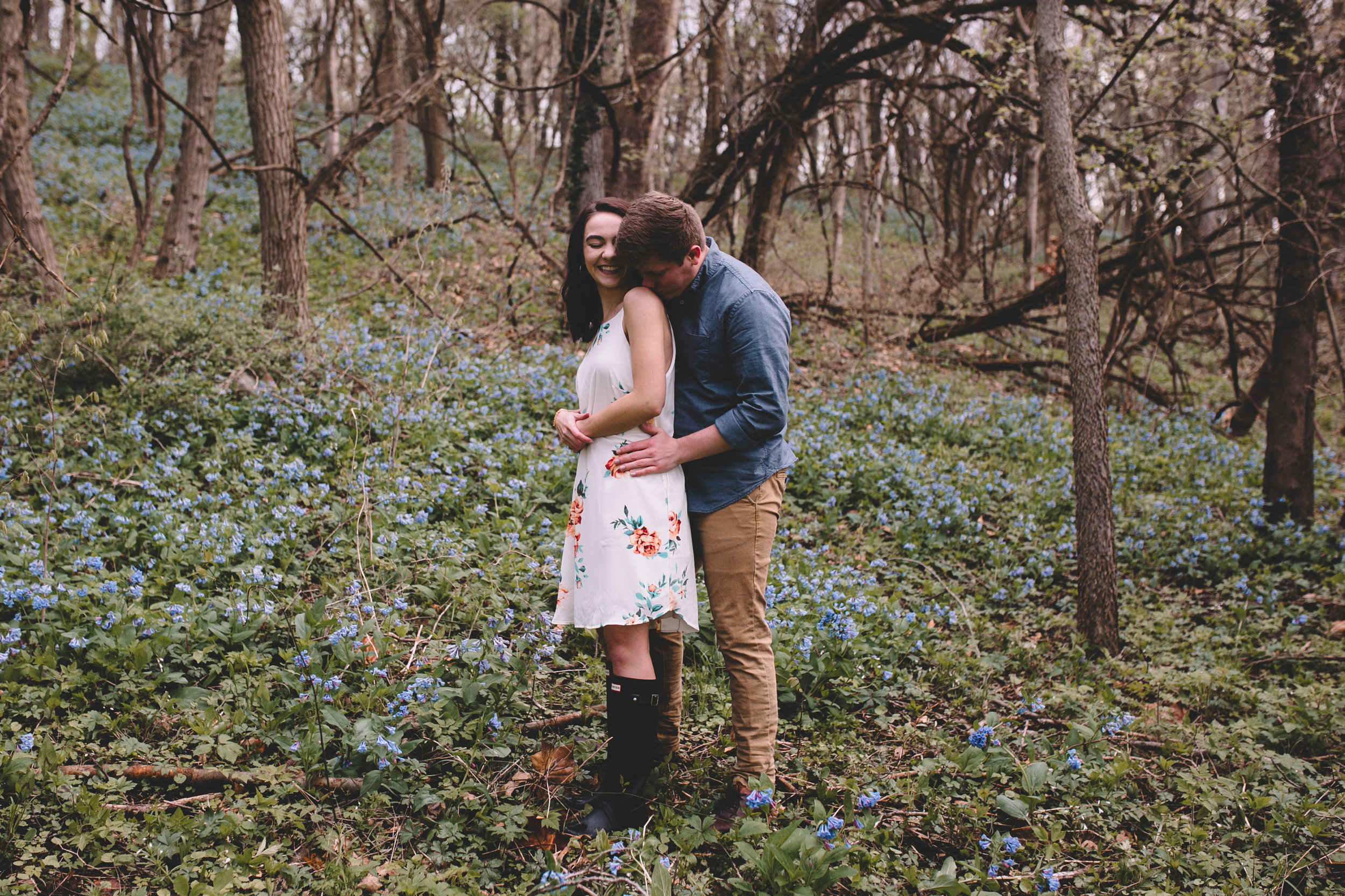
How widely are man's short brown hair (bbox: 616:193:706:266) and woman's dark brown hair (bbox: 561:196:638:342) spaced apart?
7.1 inches

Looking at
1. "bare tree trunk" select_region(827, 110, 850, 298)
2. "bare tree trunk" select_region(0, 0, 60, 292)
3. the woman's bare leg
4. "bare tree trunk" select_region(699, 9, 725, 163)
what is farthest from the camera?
"bare tree trunk" select_region(699, 9, 725, 163)

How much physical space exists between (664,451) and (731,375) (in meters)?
0.29

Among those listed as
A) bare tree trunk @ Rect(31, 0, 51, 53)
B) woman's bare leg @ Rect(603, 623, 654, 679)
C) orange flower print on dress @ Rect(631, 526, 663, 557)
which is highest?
bare tree trunk @ Rect(31, 0, 51, 53)

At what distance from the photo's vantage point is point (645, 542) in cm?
212

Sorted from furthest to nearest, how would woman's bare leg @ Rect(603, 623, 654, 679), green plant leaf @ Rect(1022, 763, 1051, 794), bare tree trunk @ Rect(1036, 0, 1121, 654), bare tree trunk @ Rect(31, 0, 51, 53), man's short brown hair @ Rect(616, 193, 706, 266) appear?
bare tree trunk @ Rect(31, 0, 51, 53) → bare tree trunk @ Rect(1036, 0, 1121, 654) → green plant leaf @ Rect(1022, 763, 1051, 794) → woman's bare leg @ Rect(603, 623, 654, 679) → man's short brown hair @ Rect(616, 193, 706, 266)

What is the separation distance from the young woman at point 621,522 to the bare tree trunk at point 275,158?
3809mm

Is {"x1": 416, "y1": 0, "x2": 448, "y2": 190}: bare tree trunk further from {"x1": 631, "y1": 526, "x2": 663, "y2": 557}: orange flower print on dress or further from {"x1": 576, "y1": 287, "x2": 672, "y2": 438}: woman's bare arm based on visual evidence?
{"x1": 631, "y1": 526, "x2": 663, "y2": 557}: orange flower print on dress

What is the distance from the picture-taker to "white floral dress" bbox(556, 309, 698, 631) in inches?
82.8

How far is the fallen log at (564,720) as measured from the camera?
268cm

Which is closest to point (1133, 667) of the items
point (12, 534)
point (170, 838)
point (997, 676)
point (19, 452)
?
point (997, 676)

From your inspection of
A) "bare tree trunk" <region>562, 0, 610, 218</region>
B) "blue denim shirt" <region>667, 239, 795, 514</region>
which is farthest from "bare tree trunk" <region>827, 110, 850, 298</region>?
"blue denim shirt" <region>667, 239, 795, 514</region>

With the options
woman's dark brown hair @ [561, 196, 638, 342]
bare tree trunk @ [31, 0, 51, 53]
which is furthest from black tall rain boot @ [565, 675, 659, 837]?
bare tree trunk @ [31, 0, 51, 53]

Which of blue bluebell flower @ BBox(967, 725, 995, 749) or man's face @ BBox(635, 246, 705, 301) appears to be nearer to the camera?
man's face @ BBox(635, 246, 705, 301)

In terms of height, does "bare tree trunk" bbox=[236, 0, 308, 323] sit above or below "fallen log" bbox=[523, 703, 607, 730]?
above
